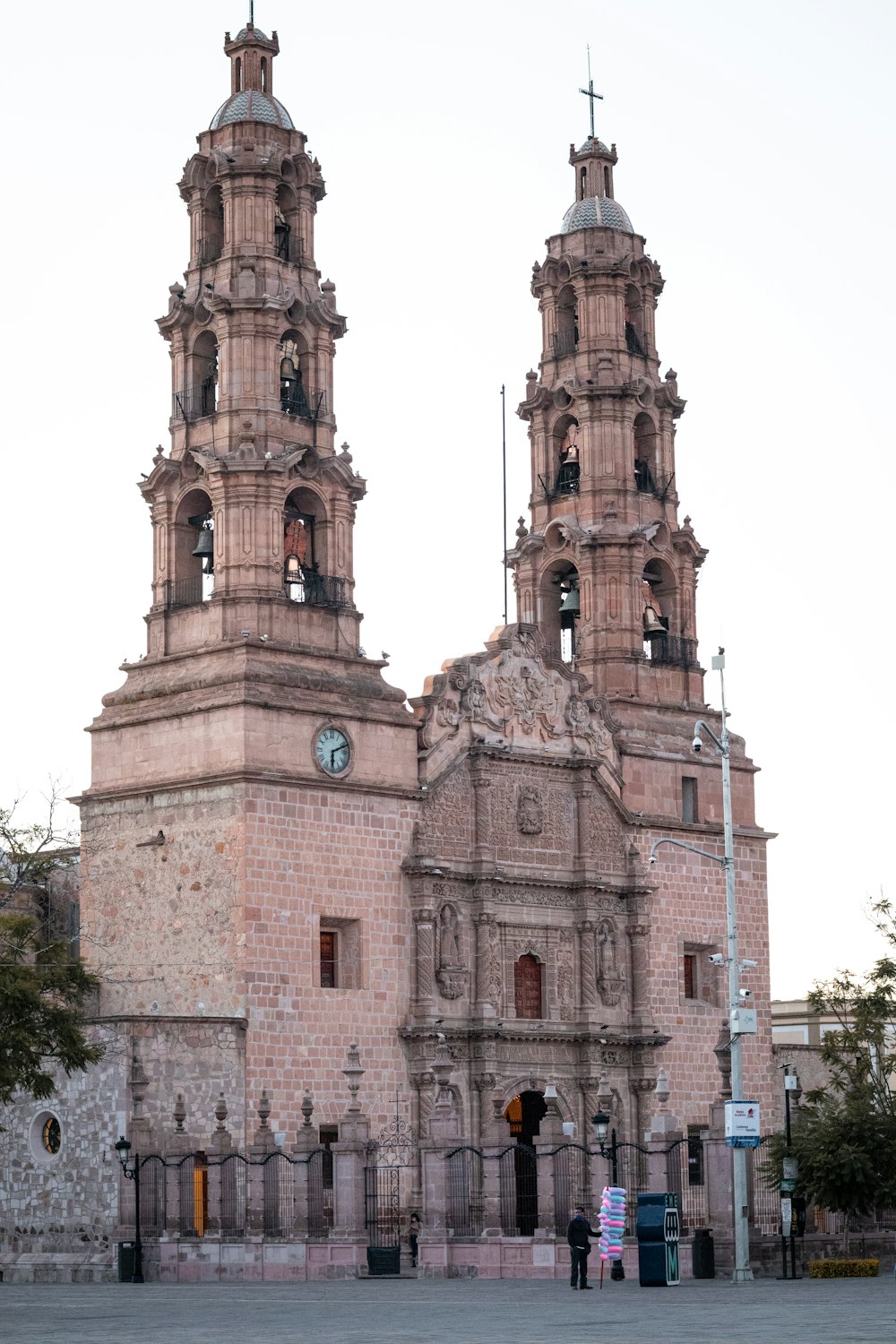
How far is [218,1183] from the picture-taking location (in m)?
49.8

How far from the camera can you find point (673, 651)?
6944 cm

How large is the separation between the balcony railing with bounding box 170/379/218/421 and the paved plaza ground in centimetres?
2482

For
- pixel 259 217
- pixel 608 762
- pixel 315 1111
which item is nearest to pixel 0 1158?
pixel 315 1111

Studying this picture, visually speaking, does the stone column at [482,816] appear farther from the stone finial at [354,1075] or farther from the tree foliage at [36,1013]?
the tree foliage at [36,1013]

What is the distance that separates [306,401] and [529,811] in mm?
12314

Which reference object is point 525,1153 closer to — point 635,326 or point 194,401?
point 194,401

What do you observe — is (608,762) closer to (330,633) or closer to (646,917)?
(646,917)

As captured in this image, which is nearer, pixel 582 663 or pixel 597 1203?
pixel 597 1203

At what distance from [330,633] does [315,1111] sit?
12.2 m

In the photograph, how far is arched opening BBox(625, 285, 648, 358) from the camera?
71.4m

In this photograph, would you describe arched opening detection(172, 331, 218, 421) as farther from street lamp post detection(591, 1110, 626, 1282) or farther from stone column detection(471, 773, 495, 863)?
street lamp post detection(591, 1110, 626, 1282)

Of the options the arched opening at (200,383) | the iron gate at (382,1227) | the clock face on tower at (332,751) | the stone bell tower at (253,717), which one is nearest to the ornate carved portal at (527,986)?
the stone bell tower at (253,717)

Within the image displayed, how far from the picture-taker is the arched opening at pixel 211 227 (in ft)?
209

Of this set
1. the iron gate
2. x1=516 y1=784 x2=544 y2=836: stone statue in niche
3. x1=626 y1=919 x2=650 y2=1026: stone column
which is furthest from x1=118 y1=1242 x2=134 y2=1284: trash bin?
x1=626 y1=919 x2=650 y2=1026: stone column
